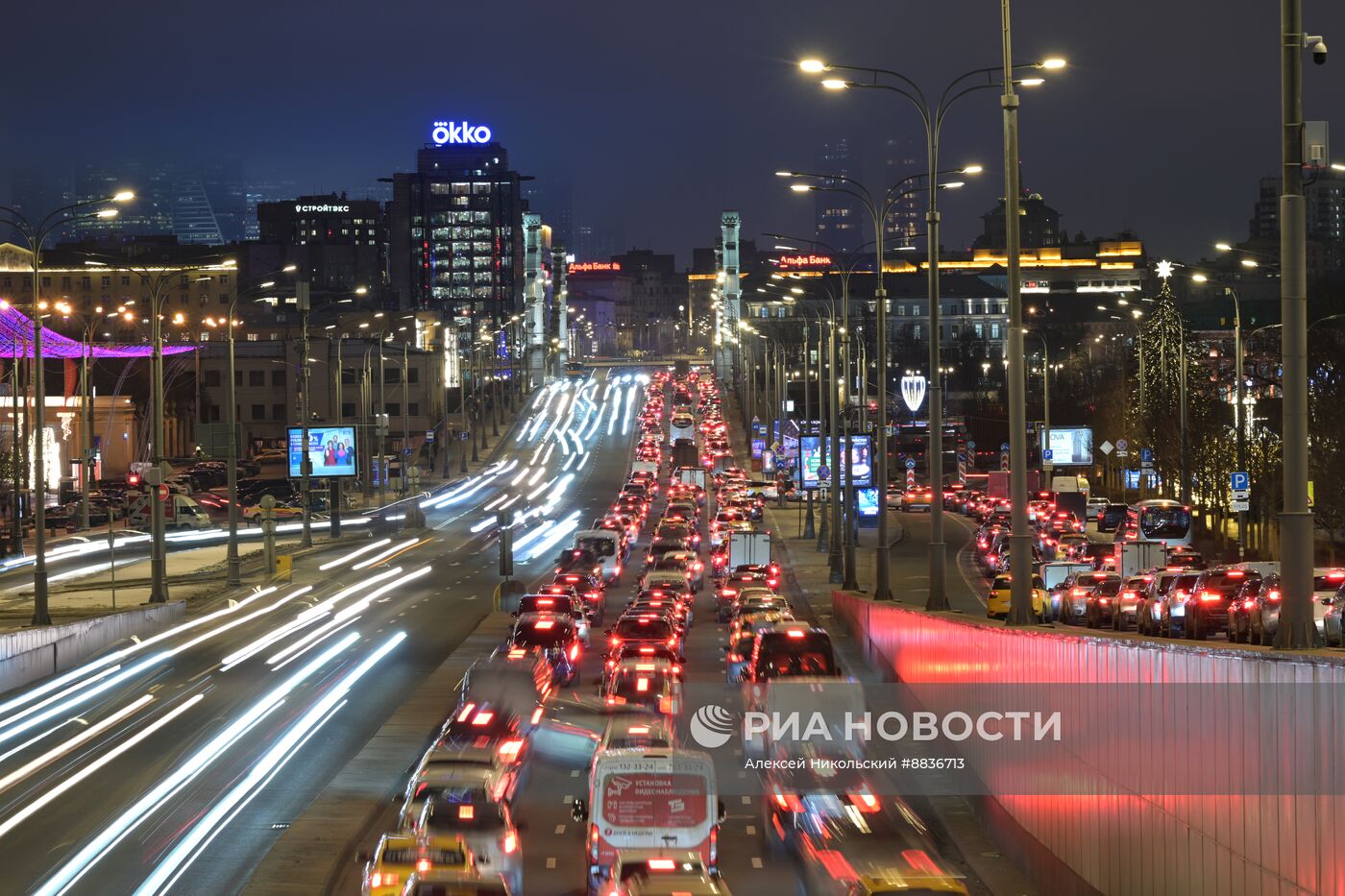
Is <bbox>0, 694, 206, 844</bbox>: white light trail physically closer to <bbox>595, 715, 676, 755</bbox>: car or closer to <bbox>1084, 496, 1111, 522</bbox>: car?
<bbox>595, 715, 676, 755</bbox>: car

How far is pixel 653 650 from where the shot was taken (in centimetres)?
3309

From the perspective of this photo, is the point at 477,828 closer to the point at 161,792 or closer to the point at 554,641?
the point at 161,792

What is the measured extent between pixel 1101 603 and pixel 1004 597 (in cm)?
705

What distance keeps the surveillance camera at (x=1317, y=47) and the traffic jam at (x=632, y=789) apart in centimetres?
746

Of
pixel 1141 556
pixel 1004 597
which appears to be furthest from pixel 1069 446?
pixel 1004 597

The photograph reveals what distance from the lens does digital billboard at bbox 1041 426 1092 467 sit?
82.2 metres

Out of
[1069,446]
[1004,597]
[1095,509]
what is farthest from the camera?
[1095,509]

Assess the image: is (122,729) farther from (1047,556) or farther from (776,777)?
(1047,556)

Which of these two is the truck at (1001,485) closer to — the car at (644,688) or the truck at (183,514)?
the truck at (183,514)

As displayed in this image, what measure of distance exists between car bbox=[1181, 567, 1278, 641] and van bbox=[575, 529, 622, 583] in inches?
1111

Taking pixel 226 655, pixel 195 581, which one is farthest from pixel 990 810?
pixel 195 581

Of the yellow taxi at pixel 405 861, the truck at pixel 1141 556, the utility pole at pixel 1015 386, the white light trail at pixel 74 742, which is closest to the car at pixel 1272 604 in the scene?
the utility pole at pixel 1015 386

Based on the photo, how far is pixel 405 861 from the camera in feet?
53.4

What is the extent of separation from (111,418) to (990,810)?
9388cm
